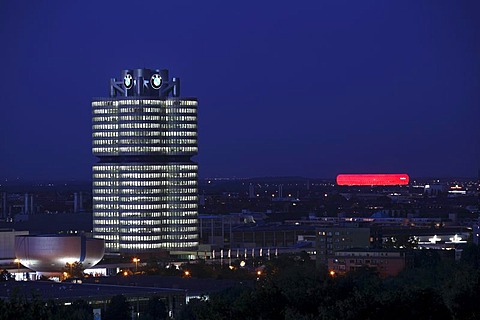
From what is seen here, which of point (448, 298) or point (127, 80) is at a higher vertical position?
point (127, 80)

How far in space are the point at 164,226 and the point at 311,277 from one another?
9082 cm

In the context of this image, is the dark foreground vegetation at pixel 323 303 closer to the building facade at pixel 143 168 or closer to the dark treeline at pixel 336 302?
the dark treeline at pixel 336 302

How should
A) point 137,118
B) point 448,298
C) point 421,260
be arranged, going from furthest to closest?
point 137,118
point 421,260
point 448,298

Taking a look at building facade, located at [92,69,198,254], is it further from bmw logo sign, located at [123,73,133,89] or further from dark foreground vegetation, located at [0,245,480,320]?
dark foreground vegetation, located at [0,245,480,320]

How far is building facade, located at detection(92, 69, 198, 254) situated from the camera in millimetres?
166500

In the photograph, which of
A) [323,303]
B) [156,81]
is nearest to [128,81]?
[156,81]

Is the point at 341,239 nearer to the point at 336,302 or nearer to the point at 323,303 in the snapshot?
the point at 323,303

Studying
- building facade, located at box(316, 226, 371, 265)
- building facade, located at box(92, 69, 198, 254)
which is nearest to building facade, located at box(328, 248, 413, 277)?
building facade, located at box(316, 226, 371, 265)

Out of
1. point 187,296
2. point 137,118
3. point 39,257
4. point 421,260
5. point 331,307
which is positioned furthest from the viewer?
point 137,118

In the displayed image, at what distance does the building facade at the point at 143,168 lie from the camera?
546ft

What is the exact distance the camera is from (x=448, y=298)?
2987 inches

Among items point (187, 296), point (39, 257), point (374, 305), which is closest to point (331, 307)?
point (374, 305)

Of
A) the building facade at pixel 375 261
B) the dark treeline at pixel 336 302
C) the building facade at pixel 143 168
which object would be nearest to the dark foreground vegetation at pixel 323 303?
the dark treeline at pixel 336 302

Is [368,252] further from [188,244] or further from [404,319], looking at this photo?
[404,319]
